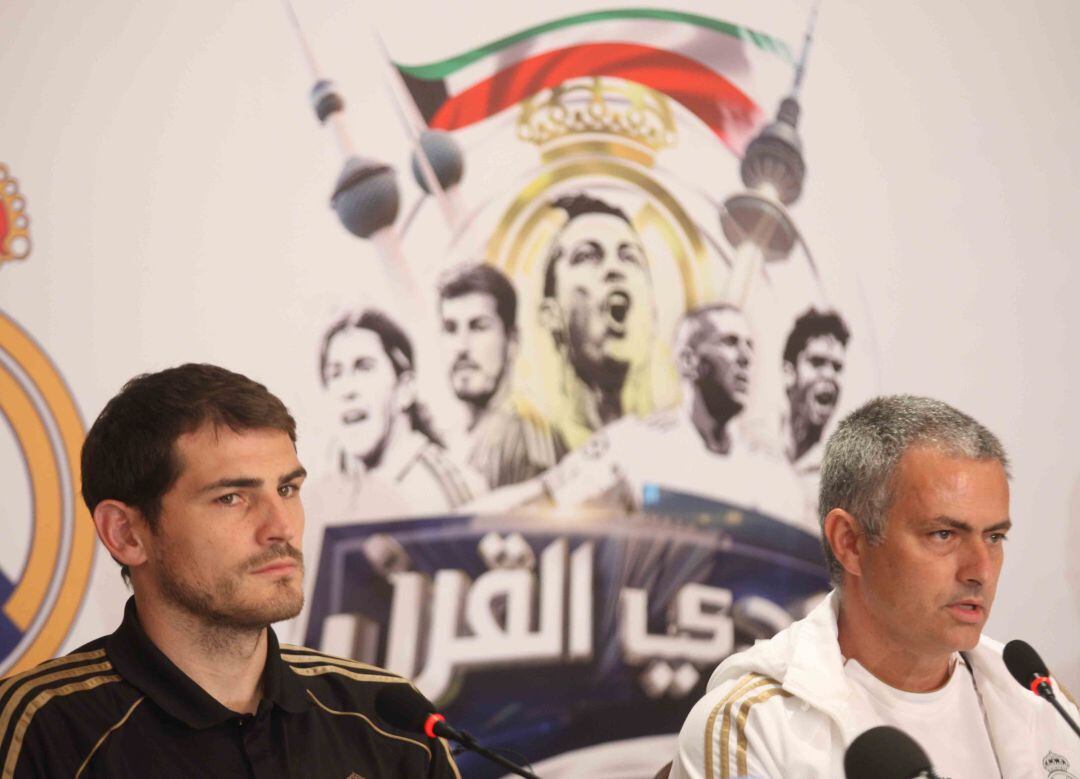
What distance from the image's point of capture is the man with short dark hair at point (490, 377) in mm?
3248

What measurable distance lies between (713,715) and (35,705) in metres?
1.10

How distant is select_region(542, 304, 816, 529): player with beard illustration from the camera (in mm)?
3396

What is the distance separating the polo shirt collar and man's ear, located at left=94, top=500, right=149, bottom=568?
9cm

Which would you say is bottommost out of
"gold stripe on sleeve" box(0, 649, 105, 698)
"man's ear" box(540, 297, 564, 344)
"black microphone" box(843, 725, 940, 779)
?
"black microphone" box(843, 725, 940, 779)

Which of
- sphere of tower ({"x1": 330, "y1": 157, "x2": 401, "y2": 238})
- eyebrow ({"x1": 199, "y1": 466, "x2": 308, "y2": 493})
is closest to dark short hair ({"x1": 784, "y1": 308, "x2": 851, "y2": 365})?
sphere of tower ({"x1": 330, "y1": 157, "x2": 401, "y2": 238})

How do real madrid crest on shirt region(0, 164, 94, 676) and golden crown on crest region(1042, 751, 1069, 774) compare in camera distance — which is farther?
real madrid crest on shirt region(0, 164, 94, 676)

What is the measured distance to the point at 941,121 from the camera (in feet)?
13.1

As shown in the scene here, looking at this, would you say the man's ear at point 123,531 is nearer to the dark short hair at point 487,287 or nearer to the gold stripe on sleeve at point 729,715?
the gold stripe on sleeve at point 729,715

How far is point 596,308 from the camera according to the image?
3.43m

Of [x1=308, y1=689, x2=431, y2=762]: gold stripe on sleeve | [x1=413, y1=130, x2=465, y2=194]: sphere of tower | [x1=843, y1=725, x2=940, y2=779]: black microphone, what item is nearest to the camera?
[x1=843, y1=725, x2=940, y2=779]: black microphone

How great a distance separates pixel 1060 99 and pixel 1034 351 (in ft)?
2.65

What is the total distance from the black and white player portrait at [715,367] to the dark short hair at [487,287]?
1.59 feet

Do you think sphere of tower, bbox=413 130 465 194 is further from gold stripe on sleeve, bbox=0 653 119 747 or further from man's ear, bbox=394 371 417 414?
gold stripe on sleeve, bbox=0 653 119 747

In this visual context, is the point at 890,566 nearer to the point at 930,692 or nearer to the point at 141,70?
the point at 930,692
